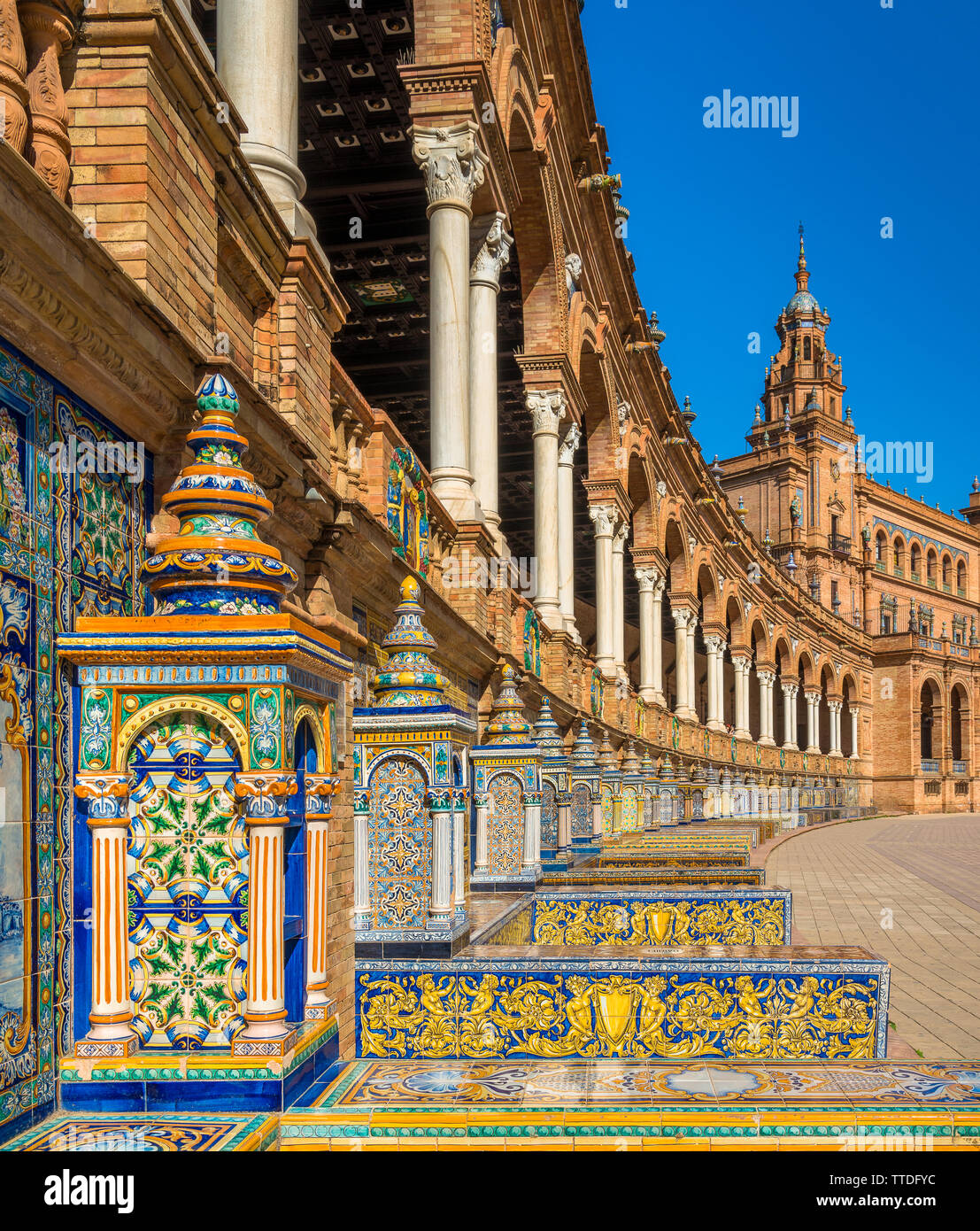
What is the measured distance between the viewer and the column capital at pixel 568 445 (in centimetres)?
1828

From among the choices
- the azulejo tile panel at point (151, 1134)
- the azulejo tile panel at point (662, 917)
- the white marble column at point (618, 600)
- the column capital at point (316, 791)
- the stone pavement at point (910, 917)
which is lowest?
the stone pavement at point (910, 917)

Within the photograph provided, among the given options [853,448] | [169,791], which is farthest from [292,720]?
[853,448]

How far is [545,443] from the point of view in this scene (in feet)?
55.8

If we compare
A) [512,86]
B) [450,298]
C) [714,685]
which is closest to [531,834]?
[450,298]

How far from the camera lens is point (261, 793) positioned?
3.31 m

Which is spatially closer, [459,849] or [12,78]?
[12,78]

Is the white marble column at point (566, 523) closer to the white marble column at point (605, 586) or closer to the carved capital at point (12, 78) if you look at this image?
the white marble column at point (605, 586)

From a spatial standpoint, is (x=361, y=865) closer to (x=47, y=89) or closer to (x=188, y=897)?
(x=188, y=897)

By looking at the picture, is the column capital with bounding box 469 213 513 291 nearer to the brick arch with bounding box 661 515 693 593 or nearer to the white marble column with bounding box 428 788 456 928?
the white marble column with bounding box 428 788 456 928

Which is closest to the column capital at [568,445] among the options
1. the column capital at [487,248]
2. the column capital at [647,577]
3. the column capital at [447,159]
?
the column capital at [487,248]

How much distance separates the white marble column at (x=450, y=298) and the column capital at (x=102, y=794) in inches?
307

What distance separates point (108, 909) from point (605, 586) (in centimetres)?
1916
